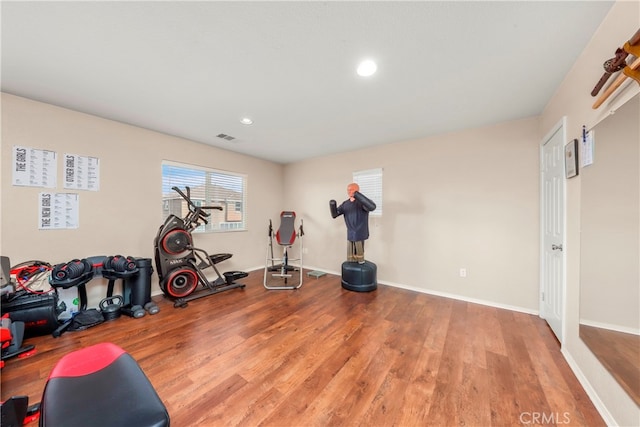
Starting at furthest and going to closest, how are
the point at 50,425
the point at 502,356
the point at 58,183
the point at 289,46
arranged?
the point at 58,183 < the point at 502,356 < the point at 289,46 < the point at 50,425

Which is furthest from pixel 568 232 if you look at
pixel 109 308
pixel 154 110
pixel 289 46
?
pixel 109 308

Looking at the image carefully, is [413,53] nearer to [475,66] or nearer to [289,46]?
[475,66]

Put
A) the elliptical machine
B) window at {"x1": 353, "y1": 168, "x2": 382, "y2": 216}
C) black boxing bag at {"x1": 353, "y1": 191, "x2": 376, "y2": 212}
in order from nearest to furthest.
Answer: the elliptical machine
black boxing bag at {"x1": 353, "y1": 191, "x2": 376, "y2": 212}
window at {"x1": 353, "y1": 168, "x2": 382, "y2": 216}

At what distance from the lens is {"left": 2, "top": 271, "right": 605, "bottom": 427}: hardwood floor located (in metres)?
1.38

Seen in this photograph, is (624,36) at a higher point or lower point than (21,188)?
higher

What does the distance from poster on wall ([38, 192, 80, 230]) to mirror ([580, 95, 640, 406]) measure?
16.2ft

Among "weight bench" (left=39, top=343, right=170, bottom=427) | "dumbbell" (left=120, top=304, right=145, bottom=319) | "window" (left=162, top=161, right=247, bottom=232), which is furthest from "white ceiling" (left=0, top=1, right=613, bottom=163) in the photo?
"dumbbell" (left=120, top=304, right=145, bottom=319)

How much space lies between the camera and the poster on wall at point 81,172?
8.53ft

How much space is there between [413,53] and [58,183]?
3.95 metres

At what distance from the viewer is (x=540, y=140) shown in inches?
104

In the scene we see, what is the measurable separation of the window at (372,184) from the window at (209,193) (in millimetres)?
2390

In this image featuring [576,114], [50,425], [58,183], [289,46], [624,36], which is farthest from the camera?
[58,183]

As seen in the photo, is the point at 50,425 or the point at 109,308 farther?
the point at 109,308
